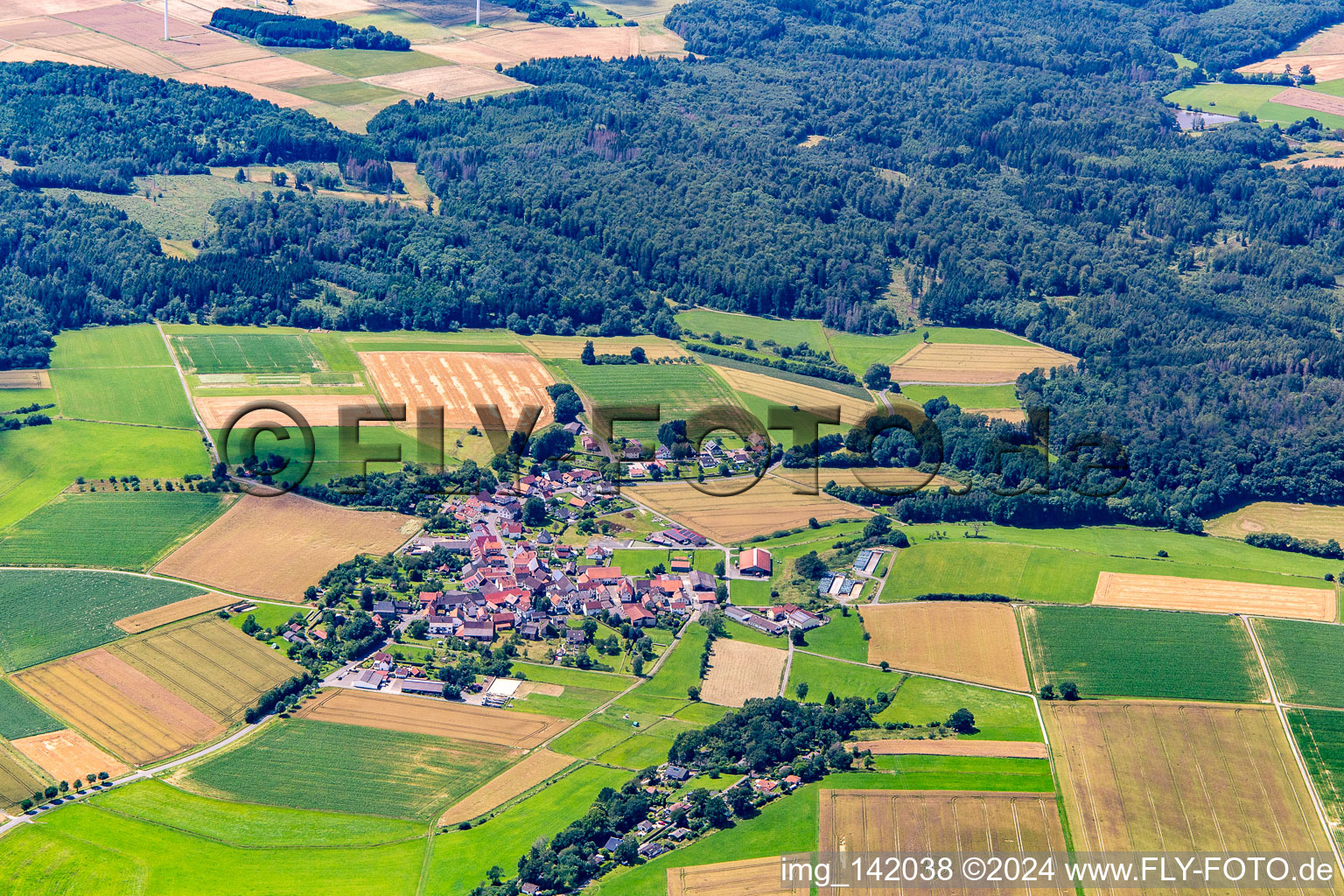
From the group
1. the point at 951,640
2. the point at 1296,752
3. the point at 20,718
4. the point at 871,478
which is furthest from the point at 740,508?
the point at 20,718

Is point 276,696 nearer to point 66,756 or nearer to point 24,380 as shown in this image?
point 66,756

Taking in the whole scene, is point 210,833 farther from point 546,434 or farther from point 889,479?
point 889,479

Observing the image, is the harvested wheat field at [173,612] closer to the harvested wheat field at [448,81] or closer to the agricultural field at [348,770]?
the agricultural field at [348,770]

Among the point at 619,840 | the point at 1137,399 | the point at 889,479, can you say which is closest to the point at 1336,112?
the point at 1137,399

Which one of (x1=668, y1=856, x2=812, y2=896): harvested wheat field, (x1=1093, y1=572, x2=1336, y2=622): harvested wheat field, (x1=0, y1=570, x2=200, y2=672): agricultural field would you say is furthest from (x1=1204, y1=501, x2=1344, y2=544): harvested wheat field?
(x1=0, y1=570, x2=200, y2=672): agricultural field

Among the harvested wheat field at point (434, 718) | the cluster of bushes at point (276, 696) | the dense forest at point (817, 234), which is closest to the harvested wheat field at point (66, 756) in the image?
the cluster of bushes at point (276, 696)

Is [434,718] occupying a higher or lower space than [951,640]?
lower
